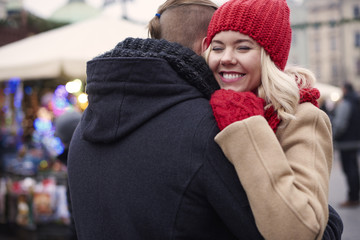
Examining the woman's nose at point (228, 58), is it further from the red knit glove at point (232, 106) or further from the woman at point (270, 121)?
the red knit glove at point (232, 106)

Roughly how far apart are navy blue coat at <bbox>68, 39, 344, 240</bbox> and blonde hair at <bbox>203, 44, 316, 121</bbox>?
0.21 metres

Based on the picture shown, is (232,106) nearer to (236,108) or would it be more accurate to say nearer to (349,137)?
(236,108)

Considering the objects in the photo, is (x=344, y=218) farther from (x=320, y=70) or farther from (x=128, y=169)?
(x=320, y=70)

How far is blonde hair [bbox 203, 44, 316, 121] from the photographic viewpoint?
1.48 metres

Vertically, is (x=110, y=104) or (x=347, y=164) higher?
(x=110, y=104)

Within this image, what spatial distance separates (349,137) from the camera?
798cm

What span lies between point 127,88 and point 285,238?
66 cm

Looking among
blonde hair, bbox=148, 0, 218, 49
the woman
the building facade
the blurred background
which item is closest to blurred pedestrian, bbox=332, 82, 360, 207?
the blurred background

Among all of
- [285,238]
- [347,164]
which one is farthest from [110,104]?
[347,164]

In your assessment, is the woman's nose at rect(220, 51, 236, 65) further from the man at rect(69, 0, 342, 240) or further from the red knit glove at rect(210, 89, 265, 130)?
the red knit glove at rect(210, 89, 265, 130)

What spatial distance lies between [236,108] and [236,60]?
311mm

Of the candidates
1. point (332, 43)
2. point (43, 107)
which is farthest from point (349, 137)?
point (332, 43)

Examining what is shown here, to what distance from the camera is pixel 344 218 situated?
6477mm

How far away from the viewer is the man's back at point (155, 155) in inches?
50.3
